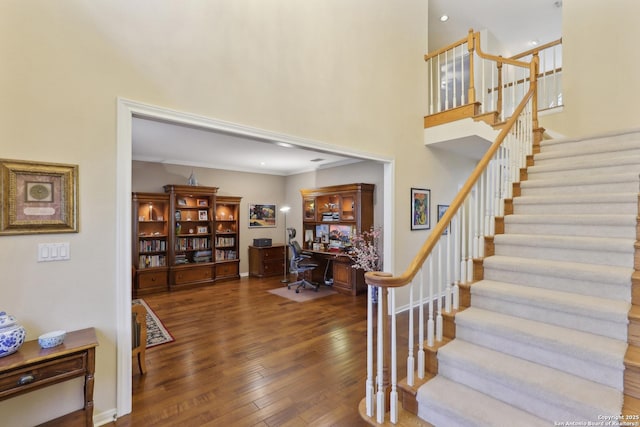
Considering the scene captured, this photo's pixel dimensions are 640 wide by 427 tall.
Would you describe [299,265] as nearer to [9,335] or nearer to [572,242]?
[572,242]

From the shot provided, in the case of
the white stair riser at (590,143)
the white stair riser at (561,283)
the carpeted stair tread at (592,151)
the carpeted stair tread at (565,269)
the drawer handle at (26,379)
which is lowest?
the drawer handle at (26,379)

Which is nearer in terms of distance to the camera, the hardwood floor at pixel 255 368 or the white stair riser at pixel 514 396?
the white stair riser at pixel 514 396

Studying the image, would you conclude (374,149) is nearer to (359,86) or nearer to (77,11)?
(359,86)

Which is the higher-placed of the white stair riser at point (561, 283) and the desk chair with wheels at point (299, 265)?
the white stair riser at point (561, 283)

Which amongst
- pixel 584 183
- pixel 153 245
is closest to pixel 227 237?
pixel 153 245

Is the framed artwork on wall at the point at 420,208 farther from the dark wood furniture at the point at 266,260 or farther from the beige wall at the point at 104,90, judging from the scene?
the dark wood furniture at the point at 266,260

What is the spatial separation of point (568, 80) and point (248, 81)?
504 centimetres

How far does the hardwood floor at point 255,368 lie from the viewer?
86.6 inches

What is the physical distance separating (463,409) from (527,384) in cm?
38

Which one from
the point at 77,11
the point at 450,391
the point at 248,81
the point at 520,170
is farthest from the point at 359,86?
the point at 450,391

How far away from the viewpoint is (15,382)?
1614 mm

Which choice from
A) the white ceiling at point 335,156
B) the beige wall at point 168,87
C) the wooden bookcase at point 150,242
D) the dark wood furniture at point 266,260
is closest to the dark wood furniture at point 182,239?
the wooden bookcase at point 150,242

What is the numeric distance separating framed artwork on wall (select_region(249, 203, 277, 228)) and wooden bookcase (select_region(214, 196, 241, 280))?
0.49 meters

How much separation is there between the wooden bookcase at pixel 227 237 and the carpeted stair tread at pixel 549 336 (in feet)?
18.1
